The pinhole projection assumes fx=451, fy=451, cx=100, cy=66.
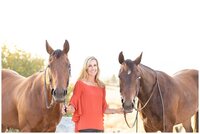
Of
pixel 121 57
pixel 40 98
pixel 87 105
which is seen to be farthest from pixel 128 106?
pixel 40 98

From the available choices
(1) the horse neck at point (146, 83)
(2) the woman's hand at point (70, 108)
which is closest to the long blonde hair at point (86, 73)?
(2) the woman's hand at point (70, 108)

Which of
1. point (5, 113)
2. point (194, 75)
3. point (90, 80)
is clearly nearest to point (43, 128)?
point (5, 113)

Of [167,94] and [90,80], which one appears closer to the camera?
[90,80]

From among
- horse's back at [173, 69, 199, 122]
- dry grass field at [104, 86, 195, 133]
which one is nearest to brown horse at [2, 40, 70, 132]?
horse's back at [173, 69, 199, 122]

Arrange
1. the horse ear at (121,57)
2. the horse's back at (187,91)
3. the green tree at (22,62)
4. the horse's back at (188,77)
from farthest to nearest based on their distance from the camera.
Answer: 1. the green tree at (22,62)
2. the horse's back at (188,77)
3. the horse's back at (187,91)
4. the horse ear at (121,57)

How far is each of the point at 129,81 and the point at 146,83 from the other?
509 millimetres

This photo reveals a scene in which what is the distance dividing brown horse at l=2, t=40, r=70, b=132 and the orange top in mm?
252

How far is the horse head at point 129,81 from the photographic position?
4.54 meters

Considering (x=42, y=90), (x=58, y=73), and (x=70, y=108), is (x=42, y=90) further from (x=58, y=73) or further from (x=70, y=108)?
(x=70, y=108)

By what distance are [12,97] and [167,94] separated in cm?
177

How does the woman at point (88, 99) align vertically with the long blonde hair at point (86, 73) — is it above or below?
below

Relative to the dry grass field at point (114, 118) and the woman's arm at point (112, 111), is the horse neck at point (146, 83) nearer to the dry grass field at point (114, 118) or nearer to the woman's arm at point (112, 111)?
the woman's arm at point (112, 111)

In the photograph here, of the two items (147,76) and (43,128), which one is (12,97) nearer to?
(43,128)

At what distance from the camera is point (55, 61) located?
4281mm
